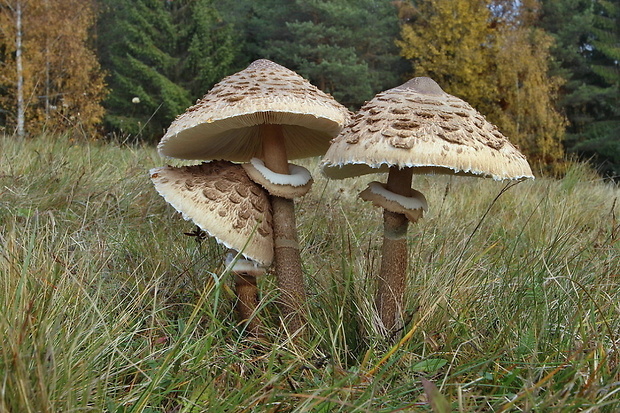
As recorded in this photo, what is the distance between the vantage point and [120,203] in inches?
142

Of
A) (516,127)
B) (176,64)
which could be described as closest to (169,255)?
(516,127)

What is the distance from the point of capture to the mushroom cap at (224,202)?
2105mm

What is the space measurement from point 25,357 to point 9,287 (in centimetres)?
63

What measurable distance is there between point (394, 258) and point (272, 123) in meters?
0.90

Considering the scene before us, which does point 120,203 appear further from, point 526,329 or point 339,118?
point 526,329

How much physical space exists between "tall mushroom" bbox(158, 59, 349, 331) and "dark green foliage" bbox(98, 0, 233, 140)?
19463 millimetres

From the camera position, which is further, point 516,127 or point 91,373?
point 516,127

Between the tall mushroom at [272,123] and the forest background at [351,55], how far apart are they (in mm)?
15743

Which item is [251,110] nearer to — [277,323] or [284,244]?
[284,244]

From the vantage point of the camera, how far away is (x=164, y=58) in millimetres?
22391

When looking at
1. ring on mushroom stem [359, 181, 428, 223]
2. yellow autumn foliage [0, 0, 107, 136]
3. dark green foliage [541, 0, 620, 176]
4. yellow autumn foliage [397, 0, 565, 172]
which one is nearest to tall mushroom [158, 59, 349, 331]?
ring on mushroom stem [359, 181, 428, 223]

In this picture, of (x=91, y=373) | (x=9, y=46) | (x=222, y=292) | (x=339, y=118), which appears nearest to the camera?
(x=91, y=373)

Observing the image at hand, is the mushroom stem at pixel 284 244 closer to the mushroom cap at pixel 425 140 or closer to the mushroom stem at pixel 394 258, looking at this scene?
the mushroom stem at pixel 394 258

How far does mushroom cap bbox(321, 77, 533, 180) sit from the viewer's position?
5.40 ft
